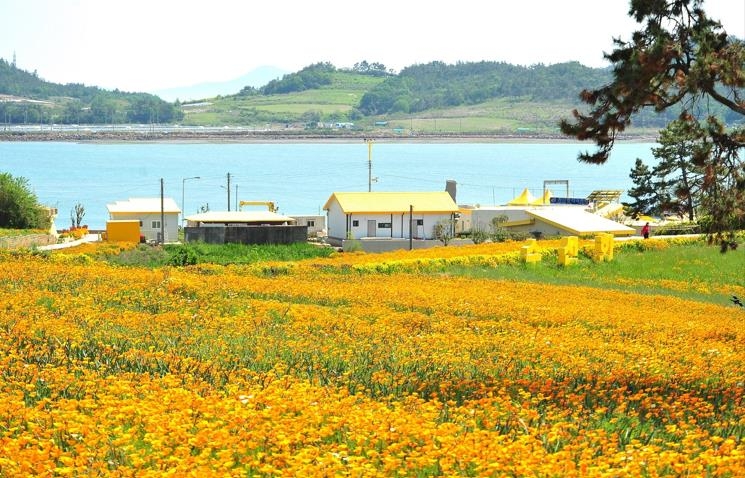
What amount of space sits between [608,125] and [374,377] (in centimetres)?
685

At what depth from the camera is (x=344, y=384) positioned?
13273 mm

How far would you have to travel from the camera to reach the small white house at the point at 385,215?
6538cm

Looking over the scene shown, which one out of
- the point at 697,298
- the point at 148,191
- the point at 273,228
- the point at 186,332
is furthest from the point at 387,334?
the point at 148,191

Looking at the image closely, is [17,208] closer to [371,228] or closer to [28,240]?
[28,240]

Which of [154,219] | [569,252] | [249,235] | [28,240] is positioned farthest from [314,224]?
[569,252]

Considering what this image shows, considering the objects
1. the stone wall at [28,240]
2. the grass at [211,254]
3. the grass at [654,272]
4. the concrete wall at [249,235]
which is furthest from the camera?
the concrete wall at [249,235]

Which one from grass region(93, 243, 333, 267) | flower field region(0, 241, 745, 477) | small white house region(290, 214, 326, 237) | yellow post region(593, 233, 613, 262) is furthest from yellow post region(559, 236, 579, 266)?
small white house region(290, 214, 326, 237)

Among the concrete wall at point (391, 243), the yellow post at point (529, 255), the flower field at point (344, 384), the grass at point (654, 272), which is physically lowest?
the concrete wall at point (391, 243)

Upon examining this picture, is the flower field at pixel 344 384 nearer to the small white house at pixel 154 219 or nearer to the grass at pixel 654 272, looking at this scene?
the grass at pixel 654 272

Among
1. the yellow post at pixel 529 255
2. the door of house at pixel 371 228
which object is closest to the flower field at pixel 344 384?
the yellow post at pixel 529 255

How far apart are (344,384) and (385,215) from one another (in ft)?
173

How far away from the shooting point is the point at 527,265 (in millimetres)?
42688

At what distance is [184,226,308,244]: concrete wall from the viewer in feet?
187

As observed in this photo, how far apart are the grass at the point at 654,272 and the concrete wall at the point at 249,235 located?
18.0 m
